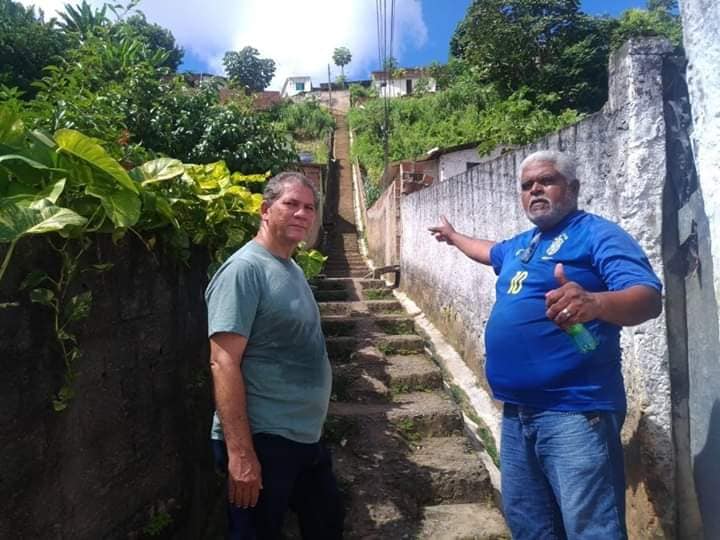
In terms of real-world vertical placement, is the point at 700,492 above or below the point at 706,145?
below

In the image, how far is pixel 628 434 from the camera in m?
2.08

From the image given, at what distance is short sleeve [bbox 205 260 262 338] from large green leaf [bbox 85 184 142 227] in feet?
1.06

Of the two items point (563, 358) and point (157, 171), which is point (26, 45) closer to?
point (157, 171)

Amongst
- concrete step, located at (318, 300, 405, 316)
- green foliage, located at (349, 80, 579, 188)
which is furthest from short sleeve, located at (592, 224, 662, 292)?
green foliage, located at (349, 80, 579, 188)

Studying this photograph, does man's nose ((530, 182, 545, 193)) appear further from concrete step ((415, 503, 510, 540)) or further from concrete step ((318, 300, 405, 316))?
concrete step ((318, 300, 405, 316))

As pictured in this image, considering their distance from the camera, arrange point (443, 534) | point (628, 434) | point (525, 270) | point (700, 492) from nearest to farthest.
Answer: point (525, 270) → point (700, 492) → point (628, 434) → point (443, 534)

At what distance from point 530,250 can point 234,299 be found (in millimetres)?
→ 1023

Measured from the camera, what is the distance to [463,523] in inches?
105

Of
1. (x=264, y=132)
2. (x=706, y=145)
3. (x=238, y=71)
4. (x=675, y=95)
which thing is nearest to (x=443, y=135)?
(x=264, y=132)

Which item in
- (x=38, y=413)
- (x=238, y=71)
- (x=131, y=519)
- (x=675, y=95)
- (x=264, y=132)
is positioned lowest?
Answer: (x=131, y=519)

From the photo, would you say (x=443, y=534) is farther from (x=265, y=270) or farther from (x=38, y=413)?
(x=38, y=413)

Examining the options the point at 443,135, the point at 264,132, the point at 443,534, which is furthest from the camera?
the point at 443,135

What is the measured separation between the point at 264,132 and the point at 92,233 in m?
3.33

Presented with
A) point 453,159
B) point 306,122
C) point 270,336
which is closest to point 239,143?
point 270,336
